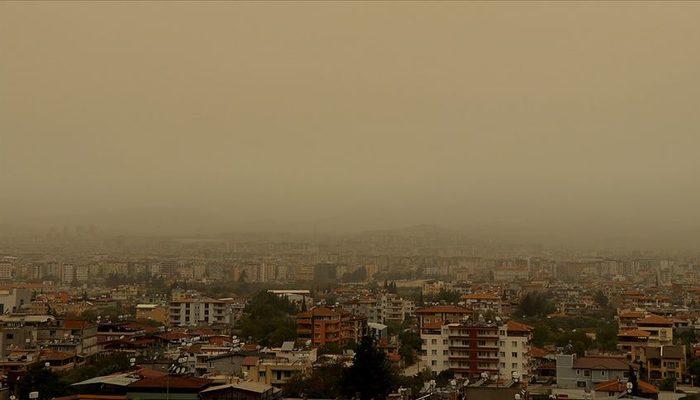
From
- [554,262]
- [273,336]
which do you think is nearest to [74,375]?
[273,336]

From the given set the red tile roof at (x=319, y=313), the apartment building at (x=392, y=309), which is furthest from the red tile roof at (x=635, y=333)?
the apartment building at (x=392, y=309)

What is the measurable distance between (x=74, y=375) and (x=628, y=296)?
2720cm

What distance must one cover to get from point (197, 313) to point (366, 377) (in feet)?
52.4

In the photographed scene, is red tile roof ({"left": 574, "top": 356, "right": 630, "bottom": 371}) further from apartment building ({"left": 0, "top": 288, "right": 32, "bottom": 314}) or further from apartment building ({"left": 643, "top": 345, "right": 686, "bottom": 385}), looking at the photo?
apartment building ({"left": 0, "top": 288, "right": 32, "bottom": 314})

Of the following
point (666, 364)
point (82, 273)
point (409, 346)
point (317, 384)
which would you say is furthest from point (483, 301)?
point (82, 273)

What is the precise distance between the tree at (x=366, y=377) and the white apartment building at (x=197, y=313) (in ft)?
50.3

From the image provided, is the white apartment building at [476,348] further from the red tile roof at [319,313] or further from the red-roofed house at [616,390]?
the red tile roof at [319,313]

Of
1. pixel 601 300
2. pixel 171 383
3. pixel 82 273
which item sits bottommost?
pixel 82 273

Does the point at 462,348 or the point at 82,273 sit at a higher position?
the point at 462,348

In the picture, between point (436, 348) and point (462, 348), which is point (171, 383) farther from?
point (462, 348)

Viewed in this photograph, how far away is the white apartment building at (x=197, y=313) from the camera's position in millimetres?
27219

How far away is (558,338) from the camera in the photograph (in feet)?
69.1

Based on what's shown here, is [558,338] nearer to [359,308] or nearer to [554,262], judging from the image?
[359,308]

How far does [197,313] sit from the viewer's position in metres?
27.4
